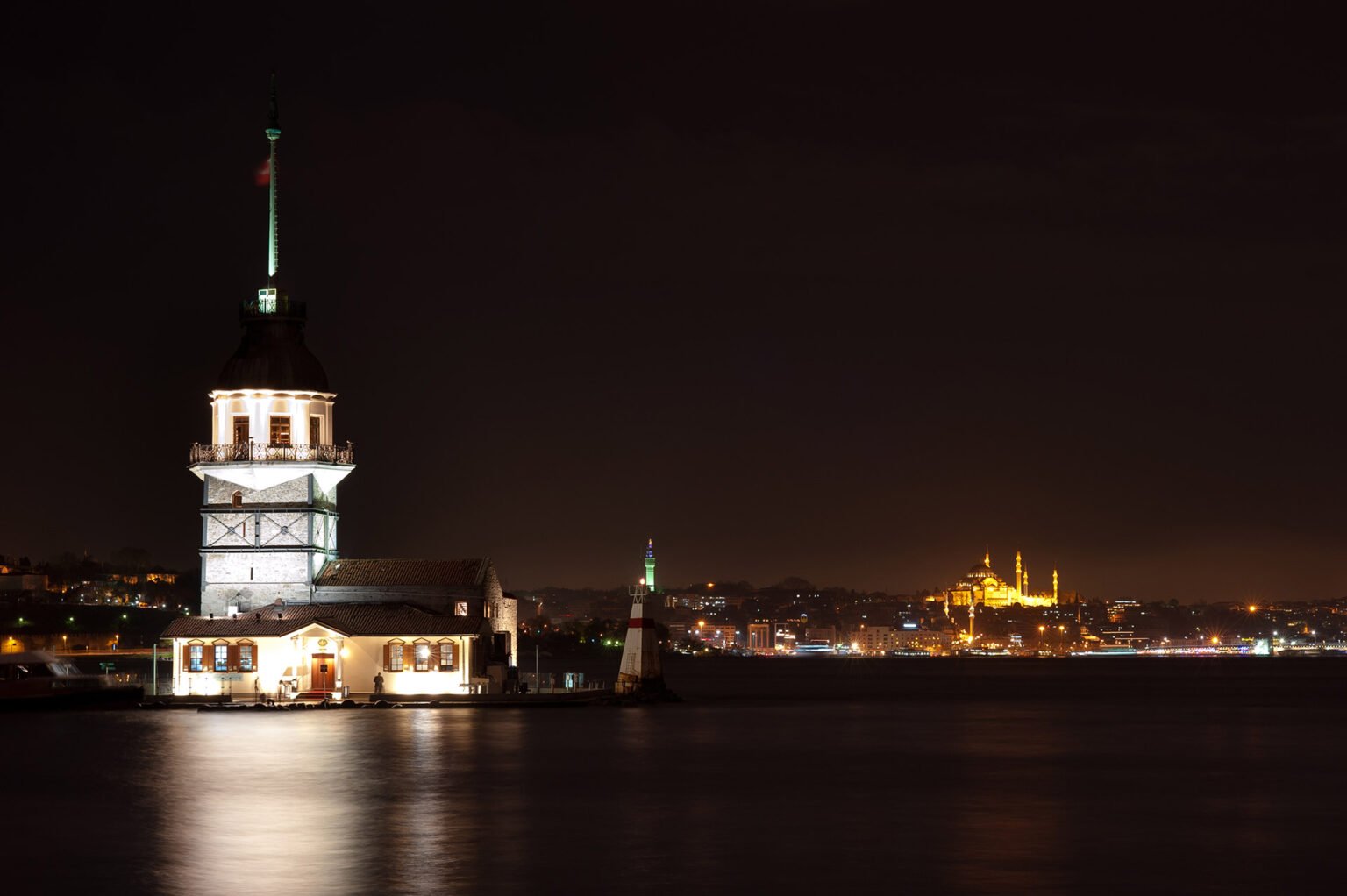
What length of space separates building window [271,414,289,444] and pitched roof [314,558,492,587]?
5.42 m

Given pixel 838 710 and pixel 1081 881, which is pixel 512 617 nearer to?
pixel 838 710

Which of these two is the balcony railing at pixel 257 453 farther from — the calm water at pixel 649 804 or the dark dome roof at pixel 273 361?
the calm water at pixel 649 804

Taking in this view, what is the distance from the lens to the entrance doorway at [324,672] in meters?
76.9

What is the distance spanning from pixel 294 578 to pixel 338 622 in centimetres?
389

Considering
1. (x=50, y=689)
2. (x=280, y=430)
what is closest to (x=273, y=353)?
(x=280, y=430)

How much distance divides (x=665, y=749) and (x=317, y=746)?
33.8ft

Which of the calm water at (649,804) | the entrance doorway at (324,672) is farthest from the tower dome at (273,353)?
the calm water at (649,804)

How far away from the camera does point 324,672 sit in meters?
77.1

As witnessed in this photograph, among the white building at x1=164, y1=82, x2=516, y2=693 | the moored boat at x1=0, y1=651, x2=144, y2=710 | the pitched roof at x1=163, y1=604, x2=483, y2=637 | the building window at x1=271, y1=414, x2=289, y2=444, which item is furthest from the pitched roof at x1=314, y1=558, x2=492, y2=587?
the moored boat at x1=0, y1=651, x2=144, y2=710

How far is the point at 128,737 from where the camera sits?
2557 inches

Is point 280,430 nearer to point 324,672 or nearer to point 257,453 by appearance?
point 257,453

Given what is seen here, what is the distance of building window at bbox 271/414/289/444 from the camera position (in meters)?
80.1

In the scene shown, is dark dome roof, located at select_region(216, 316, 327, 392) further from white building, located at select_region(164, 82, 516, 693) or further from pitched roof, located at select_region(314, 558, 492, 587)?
pitched roof, located at select_region(314, 558, 492, 587)

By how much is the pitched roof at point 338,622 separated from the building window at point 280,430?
6795mm
